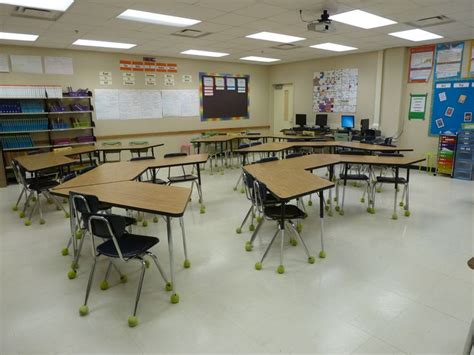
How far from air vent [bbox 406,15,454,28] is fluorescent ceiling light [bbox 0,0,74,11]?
5499 millimetres

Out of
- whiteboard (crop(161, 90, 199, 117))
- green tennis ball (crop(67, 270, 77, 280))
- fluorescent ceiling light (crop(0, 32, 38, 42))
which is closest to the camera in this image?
green tennis ball (crop(67, 270, 77, 280))

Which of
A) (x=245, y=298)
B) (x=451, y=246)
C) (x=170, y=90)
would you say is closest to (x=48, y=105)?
(x=170, y=90)

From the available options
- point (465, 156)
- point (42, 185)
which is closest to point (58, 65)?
point (42, 185)

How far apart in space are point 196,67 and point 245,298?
28.2 ft

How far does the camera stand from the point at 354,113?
31.1 ft

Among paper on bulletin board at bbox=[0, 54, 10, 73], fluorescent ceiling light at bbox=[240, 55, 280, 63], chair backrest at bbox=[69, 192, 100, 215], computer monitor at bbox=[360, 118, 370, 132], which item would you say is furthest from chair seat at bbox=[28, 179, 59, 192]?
computer monitor at bbox=[360, 118, 370, 132]

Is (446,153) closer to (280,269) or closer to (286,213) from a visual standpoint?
(286,213)

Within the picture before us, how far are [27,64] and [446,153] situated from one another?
964 centimetres

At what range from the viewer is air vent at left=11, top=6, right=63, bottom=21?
15.2 ft

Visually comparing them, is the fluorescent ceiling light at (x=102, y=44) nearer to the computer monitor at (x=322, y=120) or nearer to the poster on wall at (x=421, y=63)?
the computer monitor at (x=322, y=120)

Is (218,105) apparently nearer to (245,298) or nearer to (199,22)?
(199,22)

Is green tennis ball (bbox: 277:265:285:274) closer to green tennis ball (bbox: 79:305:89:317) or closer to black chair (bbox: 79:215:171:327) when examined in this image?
black chair (bbox: 79:215:171:327)

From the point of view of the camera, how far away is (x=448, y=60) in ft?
24.6

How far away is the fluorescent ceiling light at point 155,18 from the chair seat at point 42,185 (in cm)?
281
